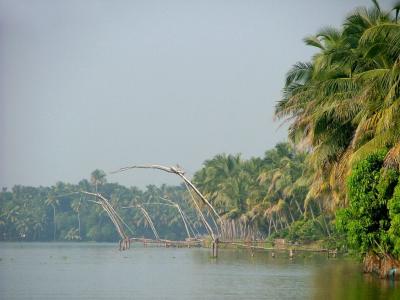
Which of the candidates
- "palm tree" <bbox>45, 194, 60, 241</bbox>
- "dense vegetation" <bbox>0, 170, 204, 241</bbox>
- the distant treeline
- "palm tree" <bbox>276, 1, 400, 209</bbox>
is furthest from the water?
"palm tree" <bbox>45, 194, 60, 241</bbox>

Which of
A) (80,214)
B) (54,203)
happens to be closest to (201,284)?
(80,214)

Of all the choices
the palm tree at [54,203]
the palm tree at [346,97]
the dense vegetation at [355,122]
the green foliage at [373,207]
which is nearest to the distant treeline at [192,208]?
the palm tree at [54,203]

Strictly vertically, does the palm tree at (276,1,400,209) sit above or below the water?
above

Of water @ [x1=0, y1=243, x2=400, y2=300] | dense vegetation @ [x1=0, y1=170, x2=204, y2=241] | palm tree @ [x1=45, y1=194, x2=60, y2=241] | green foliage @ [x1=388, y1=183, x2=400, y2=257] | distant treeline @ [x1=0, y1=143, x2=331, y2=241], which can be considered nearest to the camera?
green foliage @ [x1=388, y1=183, x2=400, y2=257]

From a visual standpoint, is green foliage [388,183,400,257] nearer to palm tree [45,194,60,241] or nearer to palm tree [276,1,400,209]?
palm tree [276,1,400,209]

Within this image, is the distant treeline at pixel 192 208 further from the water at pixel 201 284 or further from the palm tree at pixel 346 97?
the palm tree at pixel 346 97

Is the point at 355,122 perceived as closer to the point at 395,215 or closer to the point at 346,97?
the point at 346,97

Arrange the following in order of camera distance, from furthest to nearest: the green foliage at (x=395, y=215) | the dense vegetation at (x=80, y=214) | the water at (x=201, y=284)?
the dense vegetation at (x=80, y=214) → the water at (x=201, y=284) → the green foliage at (x=395, y=215)

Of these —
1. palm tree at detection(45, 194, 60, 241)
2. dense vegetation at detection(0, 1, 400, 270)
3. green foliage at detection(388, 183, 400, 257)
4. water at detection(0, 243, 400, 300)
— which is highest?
palm tree at detection(45, 194, 60, 241)

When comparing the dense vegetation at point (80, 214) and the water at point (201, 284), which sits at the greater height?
the dense vegetation at point (80, 214)

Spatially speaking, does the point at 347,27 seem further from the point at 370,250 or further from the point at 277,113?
the point at 370,250

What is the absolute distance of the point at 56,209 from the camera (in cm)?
13062

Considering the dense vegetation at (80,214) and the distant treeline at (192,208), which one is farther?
the dense vegetation at (80,214)

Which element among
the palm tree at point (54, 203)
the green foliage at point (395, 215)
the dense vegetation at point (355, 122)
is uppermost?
the palm tree at point (54, 203)
